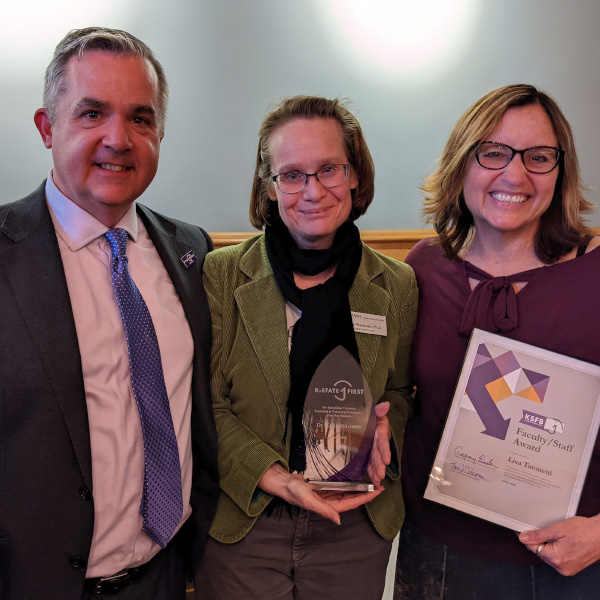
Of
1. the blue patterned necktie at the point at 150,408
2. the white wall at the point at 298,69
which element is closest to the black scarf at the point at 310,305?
the blue patterned necktie at the point at 150,408

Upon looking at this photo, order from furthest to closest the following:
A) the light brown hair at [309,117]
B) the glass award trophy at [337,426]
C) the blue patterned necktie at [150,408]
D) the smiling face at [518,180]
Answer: the light brown hair at [309,117] < the smiling face at [518,180] < the glass award trophy at [337,426] < the blue patterned necktie at [150,408]

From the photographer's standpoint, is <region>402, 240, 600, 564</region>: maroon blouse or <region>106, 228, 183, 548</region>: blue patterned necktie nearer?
<region>106, 228, 183, 548</region>: blue patterned necktie

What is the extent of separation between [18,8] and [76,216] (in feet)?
7.81

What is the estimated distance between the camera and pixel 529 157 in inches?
63.6

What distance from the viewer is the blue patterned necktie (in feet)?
4.54

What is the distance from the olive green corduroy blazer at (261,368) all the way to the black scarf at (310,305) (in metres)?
0.03

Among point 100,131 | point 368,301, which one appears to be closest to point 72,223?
point 100,131

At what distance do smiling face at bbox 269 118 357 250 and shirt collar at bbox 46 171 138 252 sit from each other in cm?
57

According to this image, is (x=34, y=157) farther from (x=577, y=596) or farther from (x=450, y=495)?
(x=577, y=596)

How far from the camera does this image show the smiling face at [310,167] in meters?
1.68

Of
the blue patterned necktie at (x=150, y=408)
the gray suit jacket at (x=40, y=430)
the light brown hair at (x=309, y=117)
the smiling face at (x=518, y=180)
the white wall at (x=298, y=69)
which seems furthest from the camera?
the white wall at (x=298, y=69)

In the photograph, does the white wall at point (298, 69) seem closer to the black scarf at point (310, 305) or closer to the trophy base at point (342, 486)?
the black scarf at point (310, 305)

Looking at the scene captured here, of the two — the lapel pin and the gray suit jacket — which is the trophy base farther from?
the lapel pin

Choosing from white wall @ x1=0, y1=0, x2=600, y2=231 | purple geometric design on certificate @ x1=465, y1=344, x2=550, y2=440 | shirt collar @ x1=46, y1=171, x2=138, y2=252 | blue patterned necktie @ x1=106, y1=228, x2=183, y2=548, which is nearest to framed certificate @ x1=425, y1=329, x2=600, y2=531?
purple geometric design on certificate @ x1=465, y1=344, x2=550, y2=440
